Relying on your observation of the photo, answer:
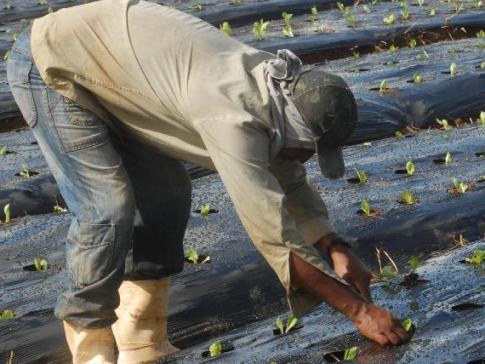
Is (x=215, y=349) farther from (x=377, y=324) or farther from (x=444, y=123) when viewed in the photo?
(x=444, y=123)

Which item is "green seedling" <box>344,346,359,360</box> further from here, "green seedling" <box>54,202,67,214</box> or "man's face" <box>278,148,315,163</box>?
"green seedling" <box>54,202,67,214</box>

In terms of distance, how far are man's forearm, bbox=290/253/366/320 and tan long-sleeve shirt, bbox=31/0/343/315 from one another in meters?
0.02

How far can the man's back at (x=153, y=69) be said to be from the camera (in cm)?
298

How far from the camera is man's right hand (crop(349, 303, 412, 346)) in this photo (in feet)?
9.77

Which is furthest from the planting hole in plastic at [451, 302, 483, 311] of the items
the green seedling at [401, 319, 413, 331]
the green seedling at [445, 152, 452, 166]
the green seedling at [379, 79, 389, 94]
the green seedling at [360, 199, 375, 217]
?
the green seedling at [379, 79, 389, 94]

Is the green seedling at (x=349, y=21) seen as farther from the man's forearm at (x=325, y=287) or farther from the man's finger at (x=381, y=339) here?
the man's forearm at (x=325, y=287)

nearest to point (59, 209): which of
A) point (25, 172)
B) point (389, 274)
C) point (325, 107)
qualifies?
point (25, 172)

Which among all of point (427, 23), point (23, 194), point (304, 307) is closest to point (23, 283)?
point (23, 194)

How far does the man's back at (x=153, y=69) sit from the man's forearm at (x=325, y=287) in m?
0.44

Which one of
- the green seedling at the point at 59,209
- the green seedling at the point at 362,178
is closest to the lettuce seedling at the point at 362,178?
the green seedling at the point at 362,178

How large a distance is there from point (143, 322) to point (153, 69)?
116 centimetres

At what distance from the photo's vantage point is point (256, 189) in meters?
2.84

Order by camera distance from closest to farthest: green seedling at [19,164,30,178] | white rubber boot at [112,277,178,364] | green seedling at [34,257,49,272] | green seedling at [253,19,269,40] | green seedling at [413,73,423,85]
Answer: white rubber boot at [112,277,178,364] → green seedling at [34,257,49,272] → green seedling at [19,164,30,178] → green seedling at [413,73,423,85] → green seedling at [253,19,269,40]

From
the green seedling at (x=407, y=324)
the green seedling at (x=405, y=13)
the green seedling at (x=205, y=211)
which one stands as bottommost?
the green seedling at (x=405, y=13)
